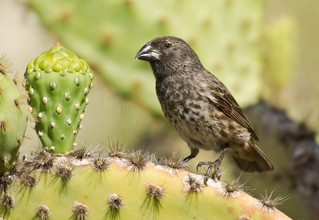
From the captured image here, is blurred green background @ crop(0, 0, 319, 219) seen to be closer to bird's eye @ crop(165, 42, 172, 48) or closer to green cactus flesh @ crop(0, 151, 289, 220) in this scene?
bird's eye @ crop(165, 42, 172, 48)

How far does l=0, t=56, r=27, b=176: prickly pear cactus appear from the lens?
177cm

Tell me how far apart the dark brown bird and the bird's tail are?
86 millimetres

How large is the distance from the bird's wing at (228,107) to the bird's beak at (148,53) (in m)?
0.32

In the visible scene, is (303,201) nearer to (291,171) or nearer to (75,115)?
(291,171)

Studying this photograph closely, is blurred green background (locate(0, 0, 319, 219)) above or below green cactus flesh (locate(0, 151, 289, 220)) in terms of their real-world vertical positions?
above

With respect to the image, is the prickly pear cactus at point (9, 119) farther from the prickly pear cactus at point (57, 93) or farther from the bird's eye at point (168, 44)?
the bird's eye at point (168, 44)

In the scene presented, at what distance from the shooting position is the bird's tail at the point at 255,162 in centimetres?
316

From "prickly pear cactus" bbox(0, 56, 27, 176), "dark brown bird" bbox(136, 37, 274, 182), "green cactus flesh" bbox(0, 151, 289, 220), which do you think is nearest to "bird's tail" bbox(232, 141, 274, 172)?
"dark brown bird" bbox(136, 37, 274, 182)

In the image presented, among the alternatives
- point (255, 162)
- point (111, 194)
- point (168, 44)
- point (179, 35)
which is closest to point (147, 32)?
point (179, 35)

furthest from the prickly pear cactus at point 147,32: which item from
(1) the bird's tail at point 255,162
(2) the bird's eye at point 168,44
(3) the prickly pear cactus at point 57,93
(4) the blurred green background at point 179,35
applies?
(3) the prickly pear cactus at point 57,93

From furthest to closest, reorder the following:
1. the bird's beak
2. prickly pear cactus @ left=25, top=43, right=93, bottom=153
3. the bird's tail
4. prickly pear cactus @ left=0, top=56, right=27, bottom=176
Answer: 1. the bird's tail
2. the bird's beak
3. prickly pear cactus @ left=25, top=43, right=93, bottom=153
4. prickly pear cactus @ left=0, top=56, right=27, bottom=176

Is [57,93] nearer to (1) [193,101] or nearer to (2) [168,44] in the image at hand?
(1) [193,101]

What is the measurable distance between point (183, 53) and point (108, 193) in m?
1.27

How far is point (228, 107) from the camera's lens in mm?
2986
